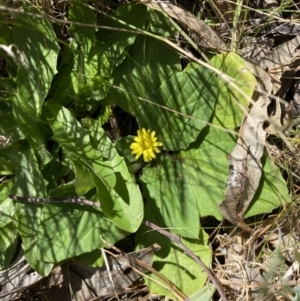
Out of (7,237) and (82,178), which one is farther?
(7,237)

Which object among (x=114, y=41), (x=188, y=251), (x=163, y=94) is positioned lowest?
(x=188, y=251)

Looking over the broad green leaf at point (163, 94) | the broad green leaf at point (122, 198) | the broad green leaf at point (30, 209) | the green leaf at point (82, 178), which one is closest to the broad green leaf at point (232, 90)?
the broad green leaf at point (163, 94)

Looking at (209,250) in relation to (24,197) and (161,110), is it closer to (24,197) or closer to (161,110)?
(161,110)

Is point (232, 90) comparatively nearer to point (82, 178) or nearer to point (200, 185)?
point (200, 185)

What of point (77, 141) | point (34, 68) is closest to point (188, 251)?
point (77, 141)

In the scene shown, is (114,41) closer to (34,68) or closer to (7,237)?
(34,68)

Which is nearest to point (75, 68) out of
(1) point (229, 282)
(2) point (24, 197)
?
(2) point (24, 197)

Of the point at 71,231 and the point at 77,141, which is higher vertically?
the point at 77,141
